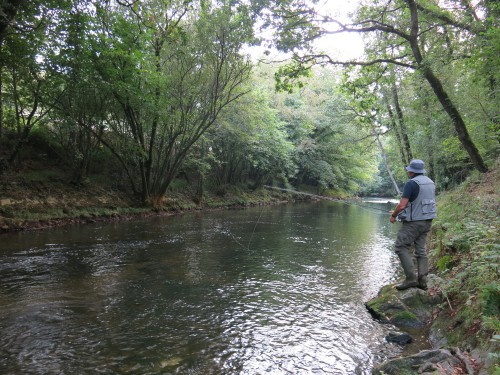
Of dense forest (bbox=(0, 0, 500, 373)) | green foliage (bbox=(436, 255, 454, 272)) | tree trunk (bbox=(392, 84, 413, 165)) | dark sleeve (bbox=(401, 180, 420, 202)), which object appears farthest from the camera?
tree trunk (bbox=(392, 84, 413, 165))

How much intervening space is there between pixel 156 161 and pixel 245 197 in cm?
1160

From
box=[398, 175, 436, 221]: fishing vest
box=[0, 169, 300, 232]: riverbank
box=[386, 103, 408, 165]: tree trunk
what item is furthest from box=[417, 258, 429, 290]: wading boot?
box=[386, 103, 408, 165]: tree trunk

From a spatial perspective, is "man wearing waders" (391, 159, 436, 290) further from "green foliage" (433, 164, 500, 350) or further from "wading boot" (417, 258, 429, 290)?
"green foliage" (433, 164, 500, 350)

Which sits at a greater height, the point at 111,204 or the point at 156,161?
the point at 156,161

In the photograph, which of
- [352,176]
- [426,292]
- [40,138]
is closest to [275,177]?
[352,176]

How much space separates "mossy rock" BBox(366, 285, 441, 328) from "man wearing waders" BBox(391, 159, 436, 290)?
220 mm

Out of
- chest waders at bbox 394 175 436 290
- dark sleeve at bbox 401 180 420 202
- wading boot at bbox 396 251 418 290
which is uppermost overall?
dark sleeve at bbox 401 180 420 202

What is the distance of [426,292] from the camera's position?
605 centimetres

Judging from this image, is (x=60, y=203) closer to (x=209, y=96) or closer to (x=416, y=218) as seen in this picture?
(x=209, y=96)

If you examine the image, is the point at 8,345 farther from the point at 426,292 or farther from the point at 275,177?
the point at 275,177

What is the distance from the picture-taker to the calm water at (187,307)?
4242mm

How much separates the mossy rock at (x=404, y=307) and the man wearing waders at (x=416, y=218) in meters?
0.22

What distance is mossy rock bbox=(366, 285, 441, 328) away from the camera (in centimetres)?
550

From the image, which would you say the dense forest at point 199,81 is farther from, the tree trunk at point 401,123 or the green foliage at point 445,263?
the green foliage at point 445,263
